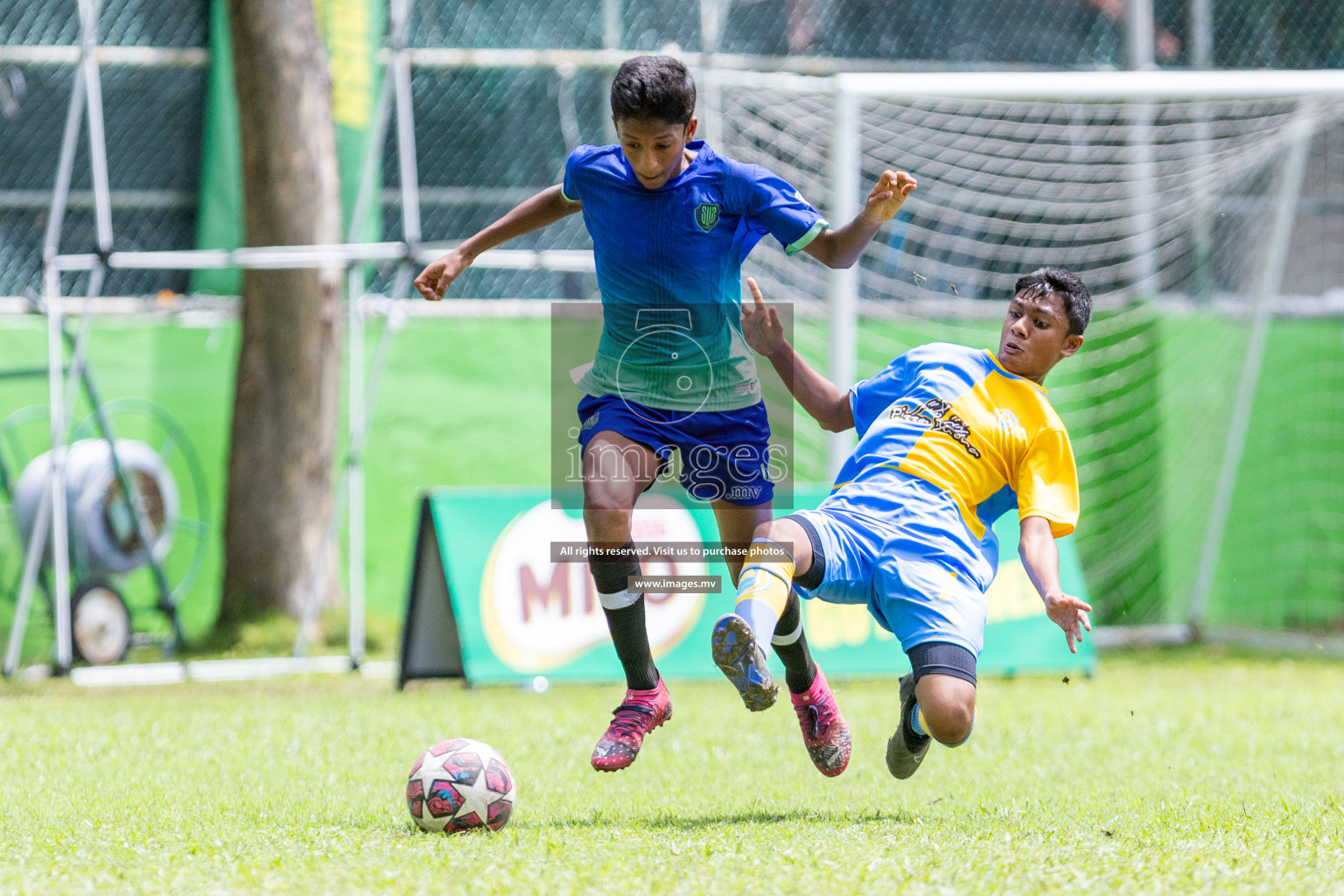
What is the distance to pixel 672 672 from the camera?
7961 mm

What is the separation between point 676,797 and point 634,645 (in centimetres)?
56

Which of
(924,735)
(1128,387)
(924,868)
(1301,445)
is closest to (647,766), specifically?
(924,735)

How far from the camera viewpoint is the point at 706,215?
4.46m

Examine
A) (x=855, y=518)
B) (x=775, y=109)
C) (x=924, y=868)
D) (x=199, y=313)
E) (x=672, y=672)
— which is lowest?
(x=672, y=672)

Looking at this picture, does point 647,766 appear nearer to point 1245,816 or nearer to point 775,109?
point 1245,816

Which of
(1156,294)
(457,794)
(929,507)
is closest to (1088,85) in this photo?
(1156,294)

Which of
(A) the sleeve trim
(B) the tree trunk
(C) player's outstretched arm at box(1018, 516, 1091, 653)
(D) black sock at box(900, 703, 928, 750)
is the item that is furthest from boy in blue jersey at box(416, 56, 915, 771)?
(B) the tree trunk

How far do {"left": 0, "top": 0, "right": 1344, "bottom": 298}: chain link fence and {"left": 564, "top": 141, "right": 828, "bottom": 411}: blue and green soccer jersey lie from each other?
5.08 m

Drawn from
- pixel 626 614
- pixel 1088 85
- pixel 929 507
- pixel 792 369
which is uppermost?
pixel 1088 85

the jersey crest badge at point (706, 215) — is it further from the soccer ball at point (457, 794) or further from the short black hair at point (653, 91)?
the soccer ball at point (457, 794)

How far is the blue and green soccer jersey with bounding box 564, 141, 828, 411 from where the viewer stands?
446 centimetres

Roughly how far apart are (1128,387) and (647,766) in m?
6.85

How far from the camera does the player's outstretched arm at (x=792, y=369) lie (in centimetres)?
461

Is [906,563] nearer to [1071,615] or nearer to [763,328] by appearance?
[1071,615]
